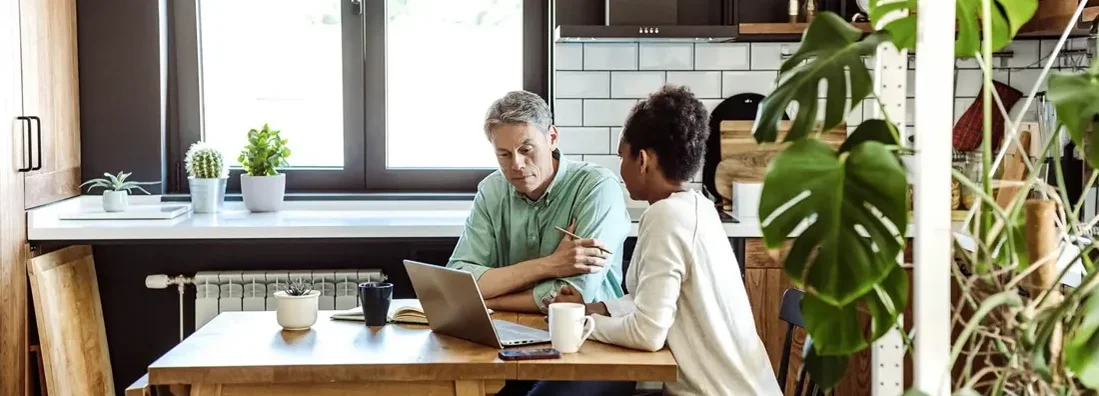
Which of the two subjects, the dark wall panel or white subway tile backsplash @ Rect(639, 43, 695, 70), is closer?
the dark wall panel

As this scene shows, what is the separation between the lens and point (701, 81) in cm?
417

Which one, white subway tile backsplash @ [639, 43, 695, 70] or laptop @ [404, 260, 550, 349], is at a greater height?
white subway tile backsplash @ [639, 43, 695, 70]

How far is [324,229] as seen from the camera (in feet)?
12.1

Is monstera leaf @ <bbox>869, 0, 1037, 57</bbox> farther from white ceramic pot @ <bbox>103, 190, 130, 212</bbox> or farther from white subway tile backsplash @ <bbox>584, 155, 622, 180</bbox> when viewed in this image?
white ceramic pot @ <bbox>103, 190, 130, 212</bbox>

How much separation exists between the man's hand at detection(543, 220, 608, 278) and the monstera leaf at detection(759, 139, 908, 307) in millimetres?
1599

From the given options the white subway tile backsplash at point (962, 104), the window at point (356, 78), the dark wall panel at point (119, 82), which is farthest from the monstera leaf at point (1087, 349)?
the dark wall panel at point (119, 82)

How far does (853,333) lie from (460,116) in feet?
10.4

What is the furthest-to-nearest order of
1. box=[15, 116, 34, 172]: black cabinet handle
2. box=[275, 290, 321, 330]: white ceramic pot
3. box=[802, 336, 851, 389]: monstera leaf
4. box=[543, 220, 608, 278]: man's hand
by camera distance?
box=[15, 116, 34, 172]: black cabinet handle, box=[543, 220, 608, 278]: man's hand, box=[275, 290, 321, 330]: white ceramic pot, box=[802, 336, 851, 389]: monstera leaf

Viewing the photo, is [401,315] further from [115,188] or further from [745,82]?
[745,82]

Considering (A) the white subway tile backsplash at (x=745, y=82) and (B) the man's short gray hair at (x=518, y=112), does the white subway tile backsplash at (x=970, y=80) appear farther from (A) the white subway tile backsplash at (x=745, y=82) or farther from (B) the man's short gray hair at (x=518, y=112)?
(B) the man's short gray hair at (x=518, y=112)

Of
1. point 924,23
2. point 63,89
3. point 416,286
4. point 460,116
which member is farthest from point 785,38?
point 924,23

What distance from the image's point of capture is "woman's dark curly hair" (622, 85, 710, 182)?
2.49 m

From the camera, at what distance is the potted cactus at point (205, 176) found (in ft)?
13.0

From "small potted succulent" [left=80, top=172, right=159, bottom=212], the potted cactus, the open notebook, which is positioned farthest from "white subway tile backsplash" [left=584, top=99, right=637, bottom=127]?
the open notebook
